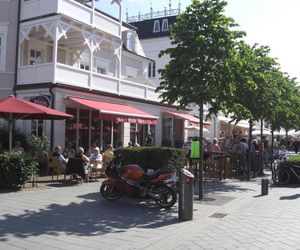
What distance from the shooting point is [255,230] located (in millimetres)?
8273

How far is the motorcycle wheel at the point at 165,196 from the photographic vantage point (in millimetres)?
10445

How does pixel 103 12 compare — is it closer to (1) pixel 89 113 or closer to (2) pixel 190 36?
(1) pixel 89 113

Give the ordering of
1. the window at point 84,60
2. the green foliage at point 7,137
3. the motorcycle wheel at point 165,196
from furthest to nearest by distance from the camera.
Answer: the window at point 84,60 < the green foliage at point 7,137 < the motorcycle wheel at point 165,196

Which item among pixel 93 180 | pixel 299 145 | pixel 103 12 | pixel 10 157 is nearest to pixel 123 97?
pixel 103 12

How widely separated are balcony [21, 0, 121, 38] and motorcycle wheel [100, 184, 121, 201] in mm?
10968

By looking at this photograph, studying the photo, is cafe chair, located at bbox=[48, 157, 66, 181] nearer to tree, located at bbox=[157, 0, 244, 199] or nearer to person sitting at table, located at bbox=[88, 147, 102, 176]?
person sitting at table, located at bbox=[88, 147, 102, 176]

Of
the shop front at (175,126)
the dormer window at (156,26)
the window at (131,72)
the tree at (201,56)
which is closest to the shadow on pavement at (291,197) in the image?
the tree at (201,56)

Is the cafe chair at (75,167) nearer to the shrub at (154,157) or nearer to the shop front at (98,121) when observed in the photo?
the shrub at (154,157)

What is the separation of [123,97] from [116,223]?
606 inches

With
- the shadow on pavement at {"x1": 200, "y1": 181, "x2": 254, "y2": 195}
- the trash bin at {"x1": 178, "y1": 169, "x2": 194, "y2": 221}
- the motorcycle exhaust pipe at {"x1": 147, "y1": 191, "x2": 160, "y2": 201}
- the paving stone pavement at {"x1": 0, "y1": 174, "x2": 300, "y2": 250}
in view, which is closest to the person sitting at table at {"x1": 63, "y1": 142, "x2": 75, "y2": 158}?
the paving stone pavement at {"x1": 0, "y1": 174, "x2": 300, "y2": 250}

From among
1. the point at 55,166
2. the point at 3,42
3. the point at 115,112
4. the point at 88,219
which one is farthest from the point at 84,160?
the point at 3,42

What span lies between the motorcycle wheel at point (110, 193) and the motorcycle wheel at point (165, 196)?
1.16 m

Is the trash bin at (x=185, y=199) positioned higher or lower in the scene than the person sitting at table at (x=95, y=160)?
lower

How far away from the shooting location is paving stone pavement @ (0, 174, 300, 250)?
7.08 meters
